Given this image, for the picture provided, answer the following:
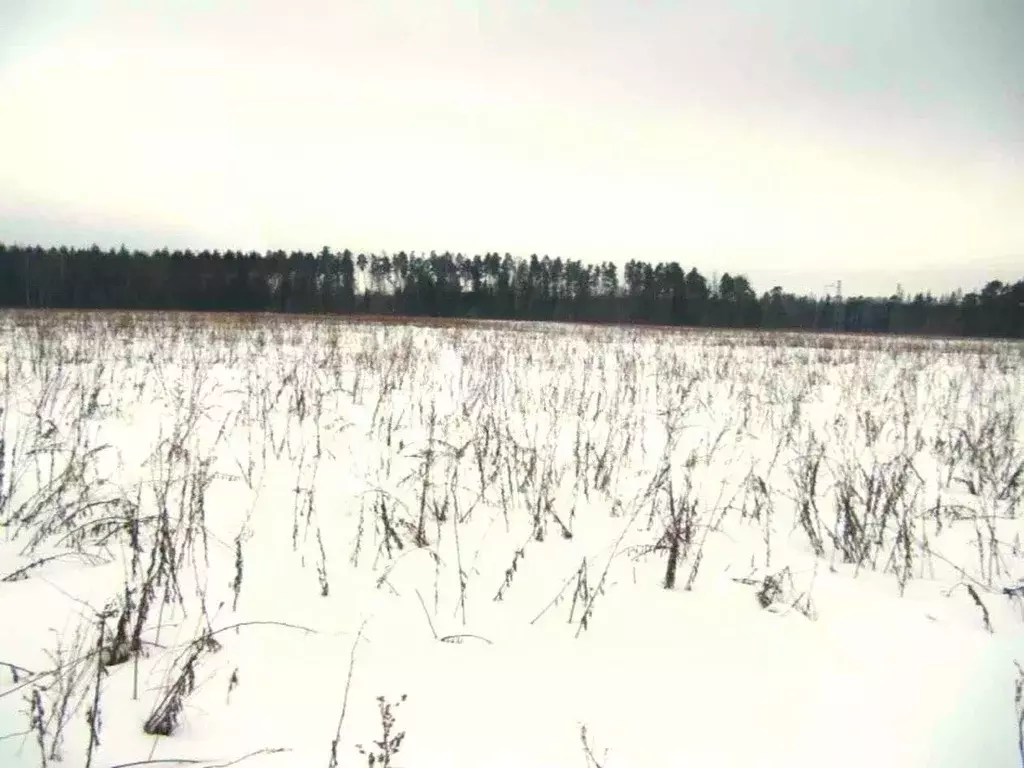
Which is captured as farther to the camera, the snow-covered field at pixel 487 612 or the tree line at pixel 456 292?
the tree line at pixel 456 292

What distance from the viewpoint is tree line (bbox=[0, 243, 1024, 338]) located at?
54344mm

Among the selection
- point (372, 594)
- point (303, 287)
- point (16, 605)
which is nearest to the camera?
point (16, 605)

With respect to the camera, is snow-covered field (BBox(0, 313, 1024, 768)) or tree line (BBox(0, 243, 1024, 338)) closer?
snow-covered field (BBox(0, 313, 1024, 768))

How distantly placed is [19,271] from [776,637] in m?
71.2

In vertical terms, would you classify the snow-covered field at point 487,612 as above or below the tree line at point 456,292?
below

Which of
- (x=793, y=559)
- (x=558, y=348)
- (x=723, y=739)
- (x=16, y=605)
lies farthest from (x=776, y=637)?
(x=558, y=348)

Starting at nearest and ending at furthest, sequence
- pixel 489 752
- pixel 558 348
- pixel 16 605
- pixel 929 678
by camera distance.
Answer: pixel 489 752
pixel 929 678
pixel 16 605
pixel 558 348

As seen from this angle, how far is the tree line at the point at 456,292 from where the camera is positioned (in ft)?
178

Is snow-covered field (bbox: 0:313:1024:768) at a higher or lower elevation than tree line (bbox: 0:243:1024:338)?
lower

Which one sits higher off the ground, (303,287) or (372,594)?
(303,287)

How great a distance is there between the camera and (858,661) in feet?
6.48

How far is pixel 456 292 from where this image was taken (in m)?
65.6

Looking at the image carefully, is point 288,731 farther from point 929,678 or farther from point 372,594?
point 929,678

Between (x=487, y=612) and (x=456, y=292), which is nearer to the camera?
(x=487, y=612)
